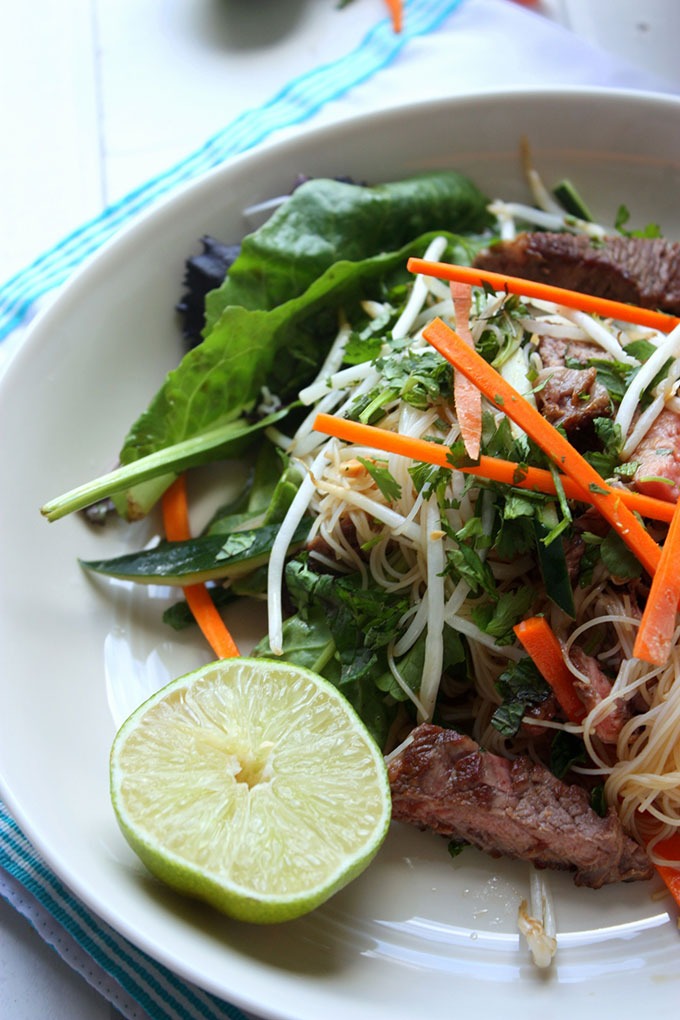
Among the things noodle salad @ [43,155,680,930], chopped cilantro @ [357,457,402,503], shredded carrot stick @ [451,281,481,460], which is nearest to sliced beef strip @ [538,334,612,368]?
noodle salad @ [43,155,680,930]

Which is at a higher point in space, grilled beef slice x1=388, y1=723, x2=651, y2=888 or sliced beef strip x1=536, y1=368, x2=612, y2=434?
sliced beef strip x1=536, y1=368, x2=612, y2=434

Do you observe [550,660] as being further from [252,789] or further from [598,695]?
[252,789]

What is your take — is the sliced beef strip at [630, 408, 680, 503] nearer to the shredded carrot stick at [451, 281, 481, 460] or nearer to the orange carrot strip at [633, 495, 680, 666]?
the orange carrot strip at [633, 495, 680, 666]

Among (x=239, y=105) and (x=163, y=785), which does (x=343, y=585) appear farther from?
(x=239, y=105)

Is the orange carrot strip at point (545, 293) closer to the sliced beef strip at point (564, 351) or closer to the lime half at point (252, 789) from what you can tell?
the sliced beef strip at point (564, 351)

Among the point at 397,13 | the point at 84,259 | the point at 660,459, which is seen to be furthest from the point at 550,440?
the point at 397,13

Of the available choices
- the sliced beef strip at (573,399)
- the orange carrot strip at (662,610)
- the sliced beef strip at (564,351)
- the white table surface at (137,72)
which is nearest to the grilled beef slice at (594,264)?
the sliced beef strip at (564,351)

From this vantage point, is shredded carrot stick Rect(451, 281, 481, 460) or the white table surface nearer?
shredded carrot stick Rect(451, 281, 481, 460)

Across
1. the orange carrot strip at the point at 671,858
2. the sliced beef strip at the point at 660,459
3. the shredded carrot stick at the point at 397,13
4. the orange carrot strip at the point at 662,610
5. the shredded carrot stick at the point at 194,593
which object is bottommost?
the orange carrot strip at the point at 671,858
